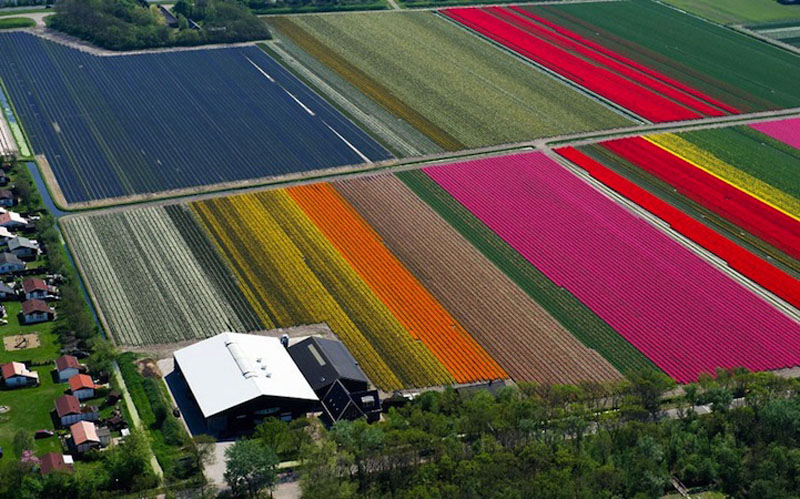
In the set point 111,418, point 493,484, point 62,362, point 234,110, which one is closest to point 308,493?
point 493,484

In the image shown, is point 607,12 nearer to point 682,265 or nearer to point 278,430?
point 682,265

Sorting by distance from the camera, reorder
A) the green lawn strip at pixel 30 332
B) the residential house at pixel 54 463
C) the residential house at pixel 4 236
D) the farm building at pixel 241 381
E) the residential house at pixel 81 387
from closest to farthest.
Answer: the residential house at pixel 54 463 < the farm building at pixel 241 381 < the residential house at pixel 81 387 < the green lawn strip at pixel 30 332 < the residential house at pixel 4 236

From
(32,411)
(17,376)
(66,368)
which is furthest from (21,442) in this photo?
Answer: (66,368)

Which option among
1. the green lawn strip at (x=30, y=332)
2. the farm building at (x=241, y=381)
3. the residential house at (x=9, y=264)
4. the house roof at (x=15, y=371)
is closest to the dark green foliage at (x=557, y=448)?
the farm building at (x=241, y=381)

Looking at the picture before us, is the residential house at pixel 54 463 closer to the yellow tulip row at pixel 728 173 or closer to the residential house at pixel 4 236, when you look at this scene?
the residential house at pixel 4 236

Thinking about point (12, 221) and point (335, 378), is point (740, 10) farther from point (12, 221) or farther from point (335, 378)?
point (12, 221)

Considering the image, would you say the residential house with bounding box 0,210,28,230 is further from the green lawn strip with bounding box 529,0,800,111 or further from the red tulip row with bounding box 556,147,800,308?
the green lawn strip with bounding box 529,0,800,111
